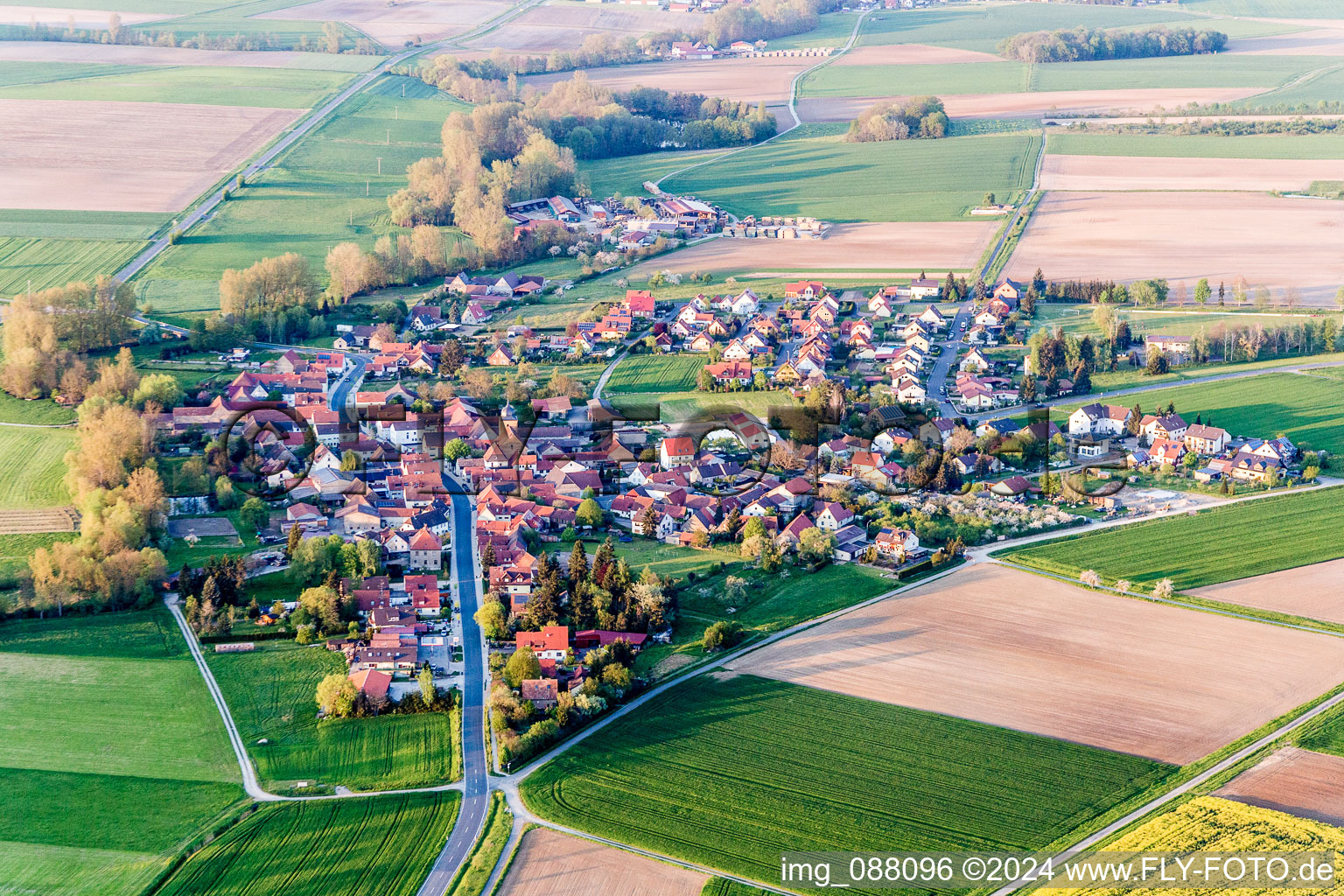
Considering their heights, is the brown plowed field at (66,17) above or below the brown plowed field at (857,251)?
above

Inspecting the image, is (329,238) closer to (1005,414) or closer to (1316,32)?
(1005,414)

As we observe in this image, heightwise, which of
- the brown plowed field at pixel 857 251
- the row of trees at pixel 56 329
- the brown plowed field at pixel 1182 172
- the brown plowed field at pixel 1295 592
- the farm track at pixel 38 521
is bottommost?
the brown plowed field at pixel 1295 592

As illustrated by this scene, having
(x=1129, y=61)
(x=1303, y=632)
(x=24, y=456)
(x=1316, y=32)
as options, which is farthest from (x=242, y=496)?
(x=1316, y=32)

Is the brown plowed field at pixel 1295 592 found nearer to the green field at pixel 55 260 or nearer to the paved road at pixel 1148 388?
the paved road at pixel 1148 388

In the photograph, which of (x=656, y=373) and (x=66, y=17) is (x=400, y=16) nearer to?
(x=66, y=17)

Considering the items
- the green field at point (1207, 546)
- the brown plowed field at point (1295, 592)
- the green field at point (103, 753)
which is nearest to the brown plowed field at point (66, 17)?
the green field at point (103, 753)
